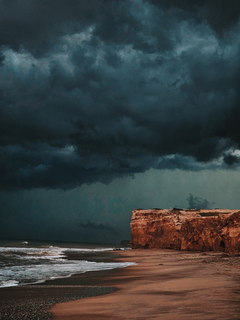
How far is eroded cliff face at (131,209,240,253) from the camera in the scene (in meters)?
28.7

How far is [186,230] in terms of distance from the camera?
4197 centimetres

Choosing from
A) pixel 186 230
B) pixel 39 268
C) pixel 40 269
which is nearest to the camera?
pixel 40 269

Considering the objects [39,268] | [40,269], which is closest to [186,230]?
[39,268]

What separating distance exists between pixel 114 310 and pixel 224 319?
7.63ft

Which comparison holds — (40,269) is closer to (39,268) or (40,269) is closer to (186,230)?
(39,268)

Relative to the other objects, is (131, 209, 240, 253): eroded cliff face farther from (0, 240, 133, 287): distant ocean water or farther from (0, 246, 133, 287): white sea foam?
(0, 246, 133, 287): white sea foam

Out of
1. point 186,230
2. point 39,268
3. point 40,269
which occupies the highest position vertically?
point 40,269

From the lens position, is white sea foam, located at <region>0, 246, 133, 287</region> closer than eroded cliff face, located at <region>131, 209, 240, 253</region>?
Yes

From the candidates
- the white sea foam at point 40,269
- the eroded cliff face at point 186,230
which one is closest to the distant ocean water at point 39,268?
the white sea foam at point 40,269

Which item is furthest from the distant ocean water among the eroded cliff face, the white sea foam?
the eroded cliff face

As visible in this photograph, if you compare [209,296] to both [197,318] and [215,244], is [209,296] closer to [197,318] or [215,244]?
[197,318]

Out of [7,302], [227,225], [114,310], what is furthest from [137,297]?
[227,225]

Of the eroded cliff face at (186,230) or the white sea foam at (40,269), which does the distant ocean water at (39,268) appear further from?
the eroded cliff face at (186,230)

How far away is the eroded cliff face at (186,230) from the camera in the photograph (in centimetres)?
2867
